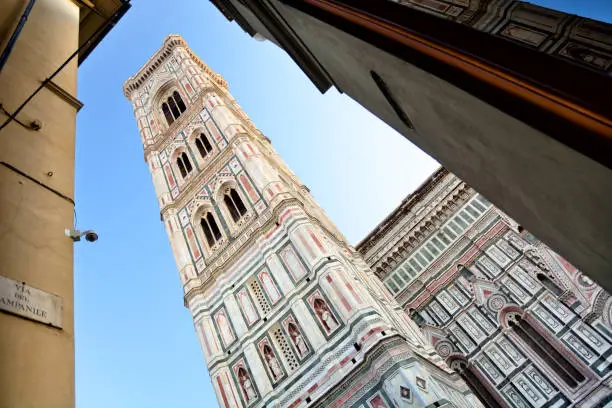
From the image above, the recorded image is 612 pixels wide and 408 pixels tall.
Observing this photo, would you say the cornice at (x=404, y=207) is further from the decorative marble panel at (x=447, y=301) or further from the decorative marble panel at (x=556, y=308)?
the decorative marble panel at (x=556, y=308)

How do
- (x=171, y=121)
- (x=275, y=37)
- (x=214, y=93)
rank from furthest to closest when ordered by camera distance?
1. (x=171, y=121)
2. (x=214, y=93)
3. (x=275, y=37)

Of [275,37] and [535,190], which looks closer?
[535,190]

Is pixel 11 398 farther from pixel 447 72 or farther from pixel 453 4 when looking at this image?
pixel 453 4

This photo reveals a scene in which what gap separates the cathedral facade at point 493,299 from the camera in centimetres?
1123

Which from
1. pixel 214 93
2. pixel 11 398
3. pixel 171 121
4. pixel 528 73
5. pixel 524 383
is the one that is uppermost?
pixel 171 121

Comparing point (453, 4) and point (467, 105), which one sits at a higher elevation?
point (453, 4)

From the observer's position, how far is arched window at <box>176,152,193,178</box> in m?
17.2

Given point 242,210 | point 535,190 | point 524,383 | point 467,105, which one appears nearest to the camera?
point 467,105

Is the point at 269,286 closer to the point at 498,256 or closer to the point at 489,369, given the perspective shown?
the point at 489,369

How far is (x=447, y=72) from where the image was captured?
2.07 metres

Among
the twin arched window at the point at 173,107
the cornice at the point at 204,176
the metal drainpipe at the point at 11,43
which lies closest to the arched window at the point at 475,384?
the cornice at the point at 204,176

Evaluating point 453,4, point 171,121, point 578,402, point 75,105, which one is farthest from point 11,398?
point 171,121

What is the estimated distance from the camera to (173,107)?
66.4 feet

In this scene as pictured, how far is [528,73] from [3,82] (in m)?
3.88
